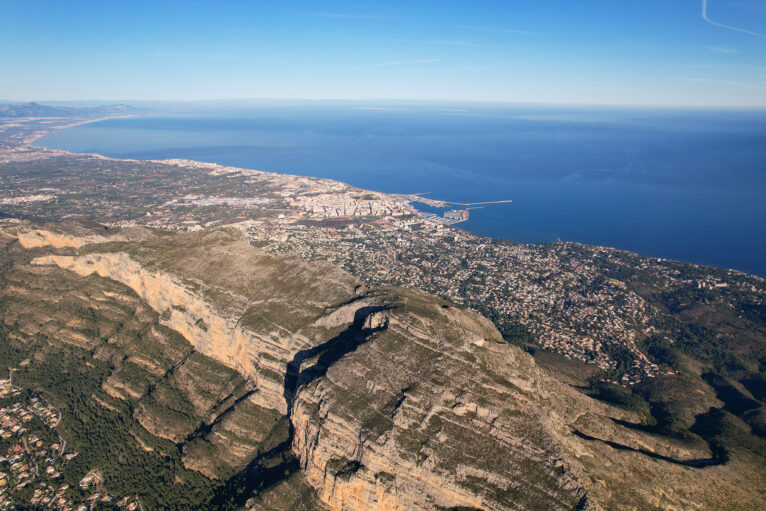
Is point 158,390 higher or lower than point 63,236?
lower

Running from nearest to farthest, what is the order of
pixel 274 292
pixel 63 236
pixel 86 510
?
1. pixel 86 510
2. pixel 274 292
3. pixel 63 236

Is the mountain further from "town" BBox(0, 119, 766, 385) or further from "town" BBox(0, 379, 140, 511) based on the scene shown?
"town" BBox(0, 119, 766, 385)

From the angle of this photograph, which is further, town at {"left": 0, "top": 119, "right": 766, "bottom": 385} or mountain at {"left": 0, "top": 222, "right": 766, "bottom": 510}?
town at {"left": 0, "top": 119, "right": 766, "bottom": 385}

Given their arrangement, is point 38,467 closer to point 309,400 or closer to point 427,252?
point 309,400

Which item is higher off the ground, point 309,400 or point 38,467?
point 309,400

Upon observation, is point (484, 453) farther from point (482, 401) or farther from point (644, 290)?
point (644, 290)

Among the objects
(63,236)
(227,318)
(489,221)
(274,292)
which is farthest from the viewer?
(489,221)

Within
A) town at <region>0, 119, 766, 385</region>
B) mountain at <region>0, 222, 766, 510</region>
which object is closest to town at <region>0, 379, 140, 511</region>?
mountain at <region>0, 222, 766, 510</region>

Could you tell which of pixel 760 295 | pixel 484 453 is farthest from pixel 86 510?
pixel 760 295

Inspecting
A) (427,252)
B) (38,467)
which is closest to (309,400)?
(38,467)
